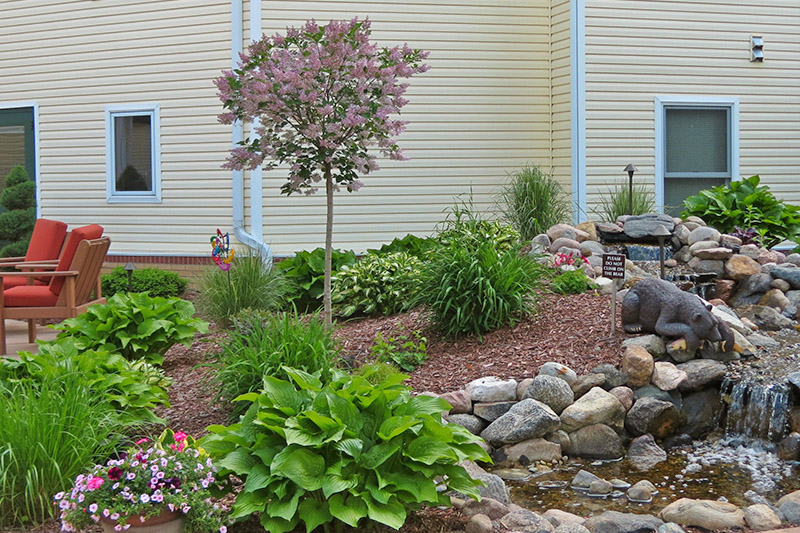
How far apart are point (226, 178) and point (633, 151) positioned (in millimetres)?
5039

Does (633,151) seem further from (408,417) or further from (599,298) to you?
(408,417)

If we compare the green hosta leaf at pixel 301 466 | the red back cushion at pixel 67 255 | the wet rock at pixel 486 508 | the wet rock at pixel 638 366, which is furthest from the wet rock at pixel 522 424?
the red back cushion at pixel 67 255

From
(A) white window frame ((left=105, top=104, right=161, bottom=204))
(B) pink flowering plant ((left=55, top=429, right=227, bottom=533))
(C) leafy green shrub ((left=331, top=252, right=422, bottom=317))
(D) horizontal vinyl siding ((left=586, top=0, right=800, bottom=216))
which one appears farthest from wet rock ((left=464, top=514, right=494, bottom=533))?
(A) white window frame ((left=105, top=104, right=161, bottom=204))

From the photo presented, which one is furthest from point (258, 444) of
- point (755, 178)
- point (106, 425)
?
point (755, 178)

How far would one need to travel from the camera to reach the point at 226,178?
33.2ft

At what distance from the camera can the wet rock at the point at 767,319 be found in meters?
7.36

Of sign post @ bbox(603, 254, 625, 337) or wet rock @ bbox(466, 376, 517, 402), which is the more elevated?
sign post @ bbox(603, 254, 625, 337)

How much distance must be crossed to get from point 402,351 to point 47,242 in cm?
444

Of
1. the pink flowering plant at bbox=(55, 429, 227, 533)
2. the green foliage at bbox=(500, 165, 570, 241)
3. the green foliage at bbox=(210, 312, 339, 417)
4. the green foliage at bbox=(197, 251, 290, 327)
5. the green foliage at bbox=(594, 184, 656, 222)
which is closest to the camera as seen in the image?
the pink flowering plant at bbox=(55, 429, 227, 533)

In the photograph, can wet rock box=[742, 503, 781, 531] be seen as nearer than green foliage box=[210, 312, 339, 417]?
Yes

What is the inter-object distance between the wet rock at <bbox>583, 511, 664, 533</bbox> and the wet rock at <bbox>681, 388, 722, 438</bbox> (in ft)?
6.06

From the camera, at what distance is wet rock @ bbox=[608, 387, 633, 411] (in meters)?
5.62

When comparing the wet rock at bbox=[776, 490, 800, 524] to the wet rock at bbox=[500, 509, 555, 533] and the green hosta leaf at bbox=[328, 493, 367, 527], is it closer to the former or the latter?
the wet rock at bbox=[500, 509, 555, 533]

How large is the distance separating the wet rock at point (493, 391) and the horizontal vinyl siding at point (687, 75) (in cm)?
512
